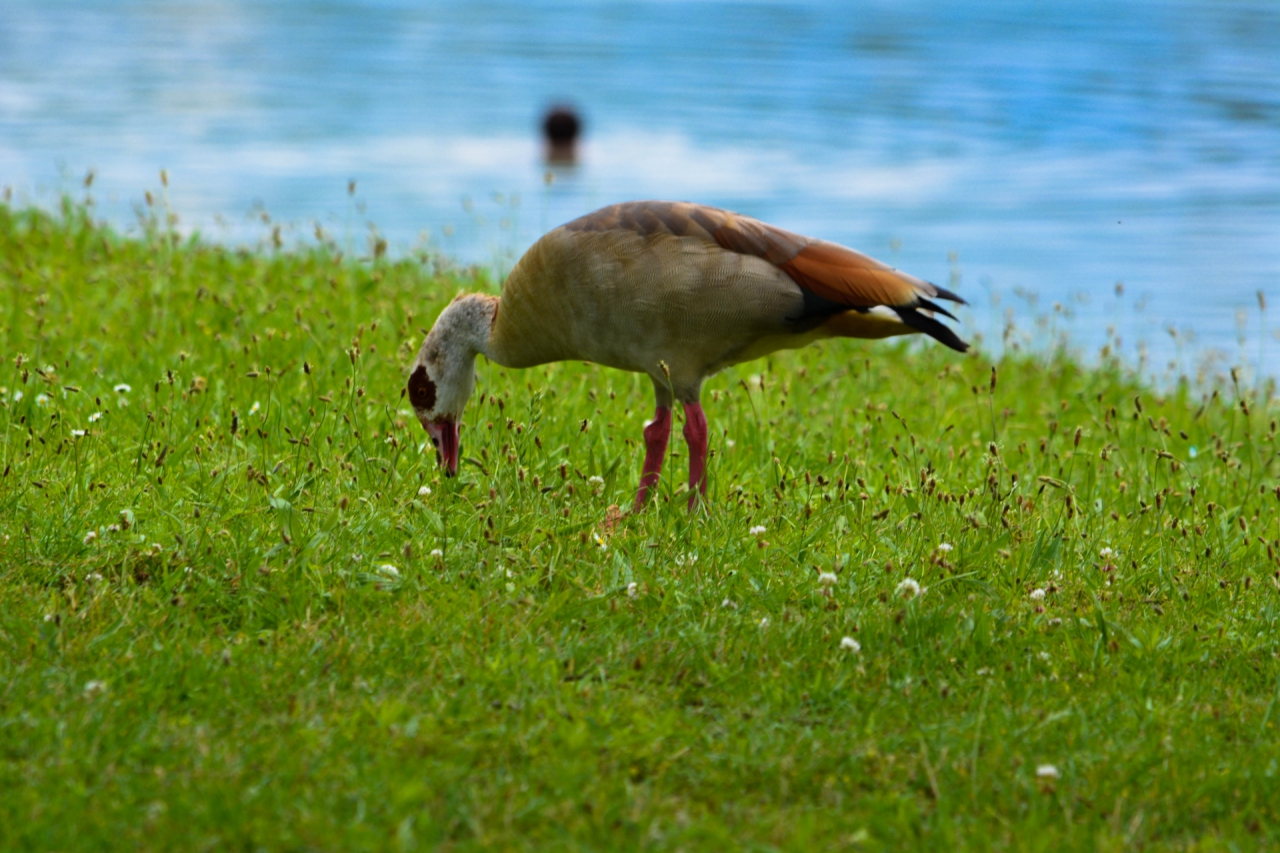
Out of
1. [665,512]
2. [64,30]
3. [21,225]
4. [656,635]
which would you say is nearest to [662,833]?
[656,635]

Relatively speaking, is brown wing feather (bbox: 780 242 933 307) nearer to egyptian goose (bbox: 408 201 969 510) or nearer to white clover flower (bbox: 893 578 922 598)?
egyptian goose (bbox: 408 201 969 510)

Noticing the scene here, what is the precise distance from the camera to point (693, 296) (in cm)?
520

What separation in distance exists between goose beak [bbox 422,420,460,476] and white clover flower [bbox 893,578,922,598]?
1993 mm

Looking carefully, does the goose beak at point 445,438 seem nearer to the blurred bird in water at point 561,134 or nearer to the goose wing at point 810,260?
the goose wing at point 810,260

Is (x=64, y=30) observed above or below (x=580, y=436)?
above

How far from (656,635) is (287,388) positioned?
9.75ft

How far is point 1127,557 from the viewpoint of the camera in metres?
4.91

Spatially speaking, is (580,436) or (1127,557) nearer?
(1127,557)

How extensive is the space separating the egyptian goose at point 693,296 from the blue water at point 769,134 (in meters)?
3.48

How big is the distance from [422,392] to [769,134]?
17.1 metres

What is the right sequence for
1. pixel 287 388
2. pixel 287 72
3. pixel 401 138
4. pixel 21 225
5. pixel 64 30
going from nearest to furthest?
1. pixel 287 388
2. pixel 21 225
3. pixel 401 138
4. pixel 287 72
5. pixel 64 30

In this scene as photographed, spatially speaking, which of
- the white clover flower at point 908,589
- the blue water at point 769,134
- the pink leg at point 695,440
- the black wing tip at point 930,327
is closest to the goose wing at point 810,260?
the black wing tip at point 930,327

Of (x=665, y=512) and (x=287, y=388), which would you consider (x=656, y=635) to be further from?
(x=287, y=388)

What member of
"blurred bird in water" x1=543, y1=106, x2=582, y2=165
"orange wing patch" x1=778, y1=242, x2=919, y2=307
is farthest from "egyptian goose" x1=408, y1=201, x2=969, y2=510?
"blurred bird in water" x1=543, y1=106, x2=582, y2=165
